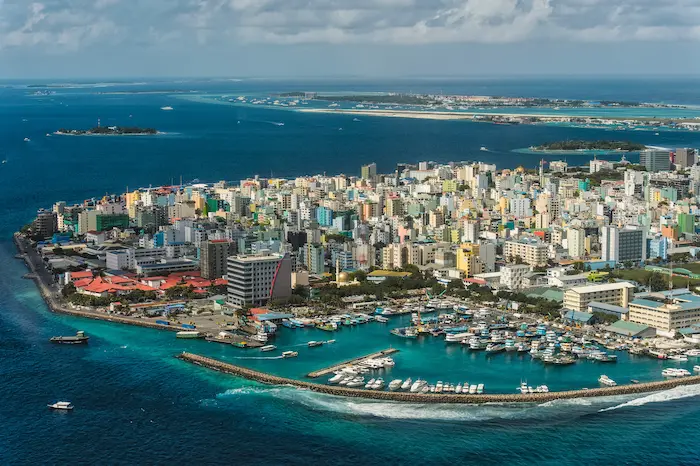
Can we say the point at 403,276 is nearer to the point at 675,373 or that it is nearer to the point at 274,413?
the point at 675,373

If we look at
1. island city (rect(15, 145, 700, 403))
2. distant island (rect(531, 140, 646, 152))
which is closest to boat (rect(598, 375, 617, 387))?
island city (rect(15, 145, 700, 403))

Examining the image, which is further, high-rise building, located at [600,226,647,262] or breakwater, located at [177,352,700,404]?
high-rise building, located at [600,226,647,262]

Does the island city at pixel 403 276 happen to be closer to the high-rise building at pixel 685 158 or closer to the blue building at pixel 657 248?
the blue building at pixel 657 248

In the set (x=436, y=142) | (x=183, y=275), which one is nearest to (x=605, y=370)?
(x=183, y=275)

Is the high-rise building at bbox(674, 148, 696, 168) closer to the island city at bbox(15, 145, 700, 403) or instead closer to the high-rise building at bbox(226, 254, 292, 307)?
the island city at bbox(15, 145, 700, 403)

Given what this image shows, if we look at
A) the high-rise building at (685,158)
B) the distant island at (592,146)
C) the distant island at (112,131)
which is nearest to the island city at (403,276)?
the high-rise building at (685,158)

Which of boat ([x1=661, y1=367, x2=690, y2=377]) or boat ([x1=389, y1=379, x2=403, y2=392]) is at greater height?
boat ([x1=389, y1=379, x2=403, y2=392])

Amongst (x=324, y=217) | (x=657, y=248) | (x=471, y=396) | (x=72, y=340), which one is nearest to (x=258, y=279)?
(x=72, y=340)
